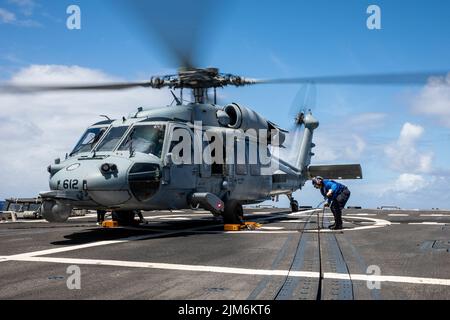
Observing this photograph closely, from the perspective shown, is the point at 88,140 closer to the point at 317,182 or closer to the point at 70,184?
the point at 70,184

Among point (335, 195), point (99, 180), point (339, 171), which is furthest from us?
point (339, 171)

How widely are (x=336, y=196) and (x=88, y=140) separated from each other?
7.93 meters

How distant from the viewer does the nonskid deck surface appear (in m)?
5.88

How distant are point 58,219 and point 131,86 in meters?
5.29

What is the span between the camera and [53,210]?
1109 cm

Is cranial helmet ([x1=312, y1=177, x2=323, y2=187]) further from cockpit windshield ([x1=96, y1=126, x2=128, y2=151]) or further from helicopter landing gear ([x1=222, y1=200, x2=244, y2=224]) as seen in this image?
cockpit windshield ([x1=96, y1=126, x2=128, y2=151])

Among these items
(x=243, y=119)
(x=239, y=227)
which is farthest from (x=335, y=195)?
(x=243, y=119)

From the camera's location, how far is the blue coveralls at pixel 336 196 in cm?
1489

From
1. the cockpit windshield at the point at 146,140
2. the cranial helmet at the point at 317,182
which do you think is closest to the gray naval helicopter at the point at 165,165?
the cockpit windshield at the point at 146,140

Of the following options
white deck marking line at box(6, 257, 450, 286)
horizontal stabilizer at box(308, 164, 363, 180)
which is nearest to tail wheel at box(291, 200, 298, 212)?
horizontal stabilizer at box(308, 164, 363, 180)

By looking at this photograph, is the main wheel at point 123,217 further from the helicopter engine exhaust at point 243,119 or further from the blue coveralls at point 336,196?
the blue coveralls at point 336,196
